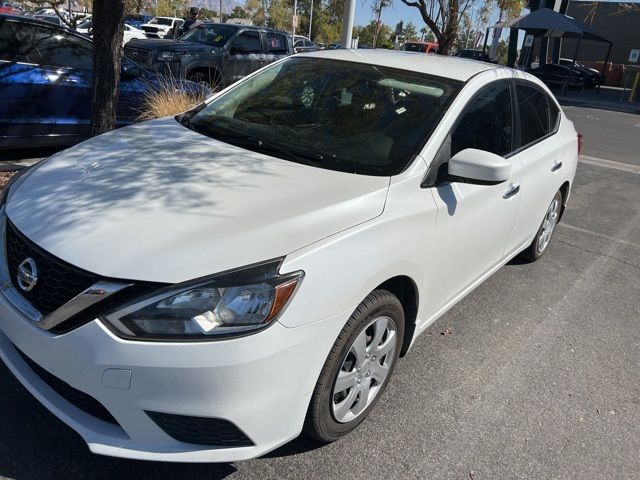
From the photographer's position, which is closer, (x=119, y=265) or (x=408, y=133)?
(x=119, y=265)

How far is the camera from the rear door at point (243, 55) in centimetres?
1144

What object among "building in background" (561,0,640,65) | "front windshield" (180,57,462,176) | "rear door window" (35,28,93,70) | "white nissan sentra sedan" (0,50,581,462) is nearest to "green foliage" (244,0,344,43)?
"building in background" (561,0,640,65)

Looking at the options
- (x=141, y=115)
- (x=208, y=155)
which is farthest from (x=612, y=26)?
(x=208, y=155)

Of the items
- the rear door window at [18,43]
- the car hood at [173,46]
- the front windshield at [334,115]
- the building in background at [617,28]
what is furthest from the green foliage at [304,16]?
the front windshield at [334,115]

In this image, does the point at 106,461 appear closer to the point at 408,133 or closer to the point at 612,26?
the point at 408,133

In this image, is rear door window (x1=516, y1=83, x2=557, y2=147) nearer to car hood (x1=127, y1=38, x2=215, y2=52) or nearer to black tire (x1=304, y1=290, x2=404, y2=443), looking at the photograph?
black tire (x1=304, y1=290, x2=404, y2=443)

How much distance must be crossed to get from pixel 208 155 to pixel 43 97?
3920 millimetres

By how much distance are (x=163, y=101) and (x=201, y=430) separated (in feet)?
18.3

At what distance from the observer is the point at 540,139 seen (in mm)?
4230

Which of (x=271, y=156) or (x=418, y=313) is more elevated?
(x=271, y=156)

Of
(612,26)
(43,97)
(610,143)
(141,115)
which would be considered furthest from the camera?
(612,26)

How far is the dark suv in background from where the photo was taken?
1043 cm

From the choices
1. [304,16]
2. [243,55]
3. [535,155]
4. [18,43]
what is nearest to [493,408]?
[535,155]

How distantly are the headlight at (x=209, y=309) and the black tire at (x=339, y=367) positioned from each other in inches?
15.1
